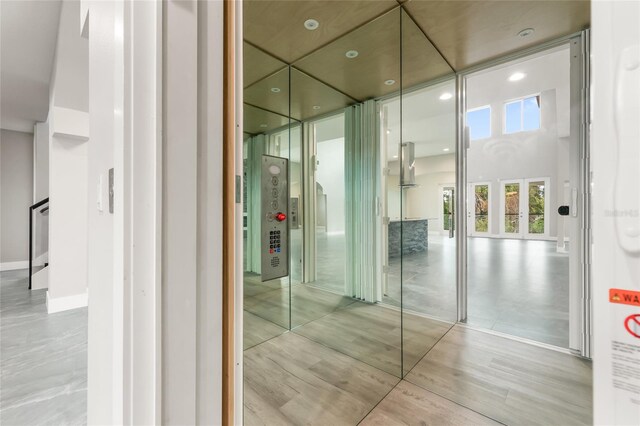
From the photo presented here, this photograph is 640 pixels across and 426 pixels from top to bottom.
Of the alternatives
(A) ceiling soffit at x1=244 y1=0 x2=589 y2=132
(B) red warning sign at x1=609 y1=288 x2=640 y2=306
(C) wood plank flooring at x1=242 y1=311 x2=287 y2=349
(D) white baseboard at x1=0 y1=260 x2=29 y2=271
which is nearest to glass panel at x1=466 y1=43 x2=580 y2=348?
(A) ceiling soffit at x1=244 y1=0 x2=589 y2=132

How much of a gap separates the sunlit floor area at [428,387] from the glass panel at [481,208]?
31.0 ft

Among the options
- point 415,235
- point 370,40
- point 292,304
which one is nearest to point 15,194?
point 292,304

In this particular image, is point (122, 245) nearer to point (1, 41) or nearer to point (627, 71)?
point (627, 71)

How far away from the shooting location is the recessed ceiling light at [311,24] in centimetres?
192

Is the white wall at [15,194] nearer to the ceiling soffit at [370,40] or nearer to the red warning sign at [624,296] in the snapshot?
the ceiling soffit at [370,40]

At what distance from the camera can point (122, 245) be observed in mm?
560

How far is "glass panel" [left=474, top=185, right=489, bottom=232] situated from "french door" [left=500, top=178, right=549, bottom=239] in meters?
0.49

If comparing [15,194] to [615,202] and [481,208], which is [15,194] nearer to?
[615,202]

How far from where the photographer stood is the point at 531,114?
8.78 m

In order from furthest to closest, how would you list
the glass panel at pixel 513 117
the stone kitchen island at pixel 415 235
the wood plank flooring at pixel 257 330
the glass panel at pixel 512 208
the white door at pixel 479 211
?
the white door at pixel 479 211
the glass panel at pixel 512 208
the glass panel at pixel 513 117
the stone kitchen island at pixel 415 235
the wood plank flooring at pixel 257 330

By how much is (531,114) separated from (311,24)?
993 centimetres

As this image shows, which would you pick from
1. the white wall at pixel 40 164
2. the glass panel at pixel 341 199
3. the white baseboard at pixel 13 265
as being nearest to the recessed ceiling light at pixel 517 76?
the glass panel at pixel 341 199

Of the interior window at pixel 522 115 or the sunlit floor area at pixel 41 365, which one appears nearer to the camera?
the sunlit floor area at pixel 41 365

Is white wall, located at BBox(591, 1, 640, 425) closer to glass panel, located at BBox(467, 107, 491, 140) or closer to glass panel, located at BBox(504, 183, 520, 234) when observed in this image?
glass panel, located at BBox(467, 107, 491, 140)
